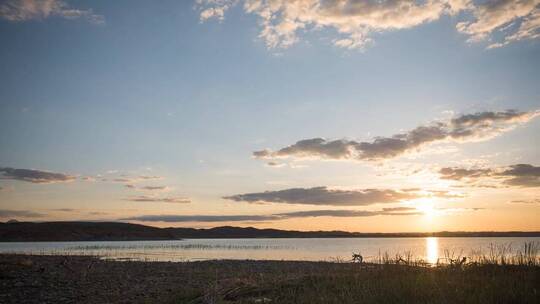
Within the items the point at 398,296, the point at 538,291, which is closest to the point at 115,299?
the point at 398,296

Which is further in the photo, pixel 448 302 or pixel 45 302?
pixel 45 302

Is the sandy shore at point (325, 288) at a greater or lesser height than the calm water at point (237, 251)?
greater

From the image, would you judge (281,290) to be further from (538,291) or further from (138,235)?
(138,235)

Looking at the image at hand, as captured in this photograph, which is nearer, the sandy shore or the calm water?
the sandy shore

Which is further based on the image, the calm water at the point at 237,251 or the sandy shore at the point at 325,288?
the calm water at the point at 237,251

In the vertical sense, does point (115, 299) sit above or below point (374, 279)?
below

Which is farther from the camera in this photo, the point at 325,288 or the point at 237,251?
the point at 237,251

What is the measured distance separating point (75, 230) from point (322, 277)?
485ft

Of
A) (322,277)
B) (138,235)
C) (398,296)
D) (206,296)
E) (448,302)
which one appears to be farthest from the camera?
(138,235)

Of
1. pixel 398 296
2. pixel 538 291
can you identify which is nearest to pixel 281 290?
pixel 398 296

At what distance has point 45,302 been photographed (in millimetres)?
16109

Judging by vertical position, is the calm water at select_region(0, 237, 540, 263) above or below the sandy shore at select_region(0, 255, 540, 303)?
below

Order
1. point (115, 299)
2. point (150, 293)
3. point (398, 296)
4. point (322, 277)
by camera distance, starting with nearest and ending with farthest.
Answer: point (398, 296) → point (322, 277) → point (115, 299) → point (150, 293)

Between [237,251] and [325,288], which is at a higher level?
[325,288]
